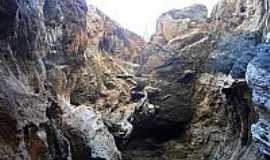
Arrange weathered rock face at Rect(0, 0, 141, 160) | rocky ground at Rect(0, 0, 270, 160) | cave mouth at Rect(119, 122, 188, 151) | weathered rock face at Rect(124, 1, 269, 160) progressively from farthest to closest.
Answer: cave mouth at Rect(119, 122, 188, 151)
weathered rock face at Rect(124, 1, 269, 160)
rocky ground at Rect(0, 0, 270, 160)
weathered rock face at Rect(0, 0, 141, 160)

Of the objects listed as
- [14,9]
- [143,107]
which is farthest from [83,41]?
[14,9]

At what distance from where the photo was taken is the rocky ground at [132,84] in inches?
392

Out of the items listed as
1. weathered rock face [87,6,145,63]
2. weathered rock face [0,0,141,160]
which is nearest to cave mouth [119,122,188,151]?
weathered rock face [0,0,141,160]

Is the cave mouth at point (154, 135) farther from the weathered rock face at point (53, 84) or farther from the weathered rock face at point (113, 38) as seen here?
the weathered rock face at point (113, 38)

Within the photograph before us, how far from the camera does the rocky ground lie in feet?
32.7

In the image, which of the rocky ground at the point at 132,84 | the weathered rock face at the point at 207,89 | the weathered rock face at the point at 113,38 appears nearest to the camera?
the rocky ground at the point at 132,84

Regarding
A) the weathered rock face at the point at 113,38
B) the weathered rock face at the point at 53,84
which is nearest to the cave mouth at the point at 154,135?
the weathered rock face at the point at 53,84

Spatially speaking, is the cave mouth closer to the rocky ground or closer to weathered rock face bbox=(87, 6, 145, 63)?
the rocky ground

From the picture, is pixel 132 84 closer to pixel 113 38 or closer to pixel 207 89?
pixel 207 89

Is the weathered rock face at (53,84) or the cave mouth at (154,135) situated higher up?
the weathered rock face at (53,84)

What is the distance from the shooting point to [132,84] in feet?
75.0

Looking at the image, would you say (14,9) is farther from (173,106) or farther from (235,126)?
(173,106)

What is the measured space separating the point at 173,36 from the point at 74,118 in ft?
45.2

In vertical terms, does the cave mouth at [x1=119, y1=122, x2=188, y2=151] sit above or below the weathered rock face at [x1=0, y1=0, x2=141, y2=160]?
below
